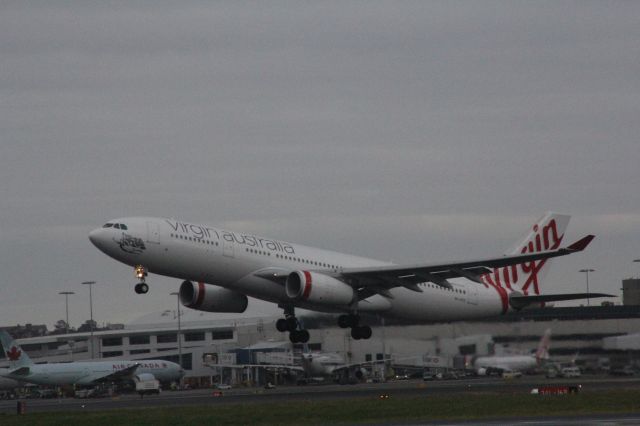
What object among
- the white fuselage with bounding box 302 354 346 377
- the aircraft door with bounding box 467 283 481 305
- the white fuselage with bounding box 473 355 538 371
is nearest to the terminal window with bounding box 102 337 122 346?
the white fuselage with bounding box 302 354 346 377

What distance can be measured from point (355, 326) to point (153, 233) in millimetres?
14003

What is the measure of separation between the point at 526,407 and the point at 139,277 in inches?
Result: 801

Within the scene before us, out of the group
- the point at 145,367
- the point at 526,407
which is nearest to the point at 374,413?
the point at 526,407

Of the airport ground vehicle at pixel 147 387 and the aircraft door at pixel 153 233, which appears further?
the airport ground vehicle at pixel 147 387

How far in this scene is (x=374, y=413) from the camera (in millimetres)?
47125

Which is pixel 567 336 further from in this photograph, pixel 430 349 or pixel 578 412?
pixel 578 412

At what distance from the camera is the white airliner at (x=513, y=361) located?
60.6 m

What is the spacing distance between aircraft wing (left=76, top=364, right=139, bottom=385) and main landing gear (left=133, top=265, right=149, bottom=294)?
37557 mm

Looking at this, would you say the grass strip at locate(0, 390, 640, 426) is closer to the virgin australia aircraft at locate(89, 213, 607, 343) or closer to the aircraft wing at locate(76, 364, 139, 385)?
the virgin australia aircraft at locate(89, 213, 607, 343)

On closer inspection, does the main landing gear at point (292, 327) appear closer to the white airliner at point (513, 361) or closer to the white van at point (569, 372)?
the white airliner at point (513, 361)

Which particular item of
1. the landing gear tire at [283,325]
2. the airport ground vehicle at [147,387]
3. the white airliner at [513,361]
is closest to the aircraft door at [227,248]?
the landing gear tire at [283,325]

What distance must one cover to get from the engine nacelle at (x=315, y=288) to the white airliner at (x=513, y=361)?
29.8 feet

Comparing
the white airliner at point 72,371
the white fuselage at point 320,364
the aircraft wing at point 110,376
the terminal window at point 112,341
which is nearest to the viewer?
the white fuselage at point 320,364

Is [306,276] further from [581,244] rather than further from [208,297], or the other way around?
[581,244]
